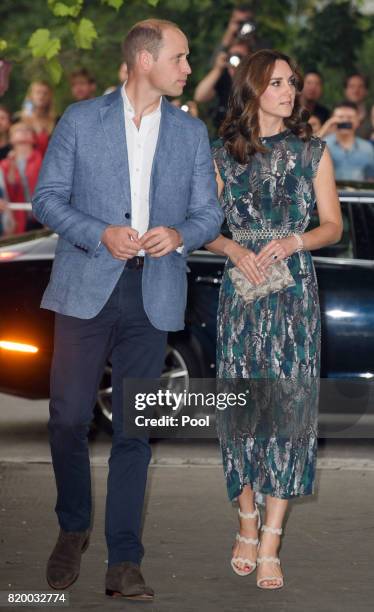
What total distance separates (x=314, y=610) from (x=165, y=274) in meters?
1.37

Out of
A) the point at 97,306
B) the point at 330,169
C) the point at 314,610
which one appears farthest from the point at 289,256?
the point at 314,610

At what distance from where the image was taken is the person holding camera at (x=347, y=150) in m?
15.8

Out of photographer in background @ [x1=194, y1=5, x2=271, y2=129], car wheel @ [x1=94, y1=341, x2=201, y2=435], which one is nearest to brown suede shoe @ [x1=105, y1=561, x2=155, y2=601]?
car wheel @ [x1=94, y1=341, x2=201, y2=435]

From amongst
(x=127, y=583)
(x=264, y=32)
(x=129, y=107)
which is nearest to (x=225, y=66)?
(x=264, y=32)

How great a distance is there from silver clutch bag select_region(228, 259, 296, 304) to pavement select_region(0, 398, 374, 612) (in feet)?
3.67

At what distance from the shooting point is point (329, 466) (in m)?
9.68

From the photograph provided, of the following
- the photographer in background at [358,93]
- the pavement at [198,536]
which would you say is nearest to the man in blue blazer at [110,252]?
the pavement at [198,536]

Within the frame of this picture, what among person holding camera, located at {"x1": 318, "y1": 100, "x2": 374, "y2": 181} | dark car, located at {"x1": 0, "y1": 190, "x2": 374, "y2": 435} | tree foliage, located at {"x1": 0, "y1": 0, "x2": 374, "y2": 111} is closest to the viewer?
dark car, located at {"x1": 0, "y1": 190, "x2": 374, "y2": 435}

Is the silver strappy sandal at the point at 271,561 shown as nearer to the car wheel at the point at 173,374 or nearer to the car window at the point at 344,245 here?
the car wheel at the point at 173,374

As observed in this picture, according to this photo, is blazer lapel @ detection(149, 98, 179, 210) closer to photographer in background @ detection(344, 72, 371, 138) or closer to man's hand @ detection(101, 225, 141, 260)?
man's hand @ detection(101, 225, 141, 260)

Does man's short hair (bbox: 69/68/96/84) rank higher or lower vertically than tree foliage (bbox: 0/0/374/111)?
lower

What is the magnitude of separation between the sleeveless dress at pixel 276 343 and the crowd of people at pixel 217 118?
737 centimetres

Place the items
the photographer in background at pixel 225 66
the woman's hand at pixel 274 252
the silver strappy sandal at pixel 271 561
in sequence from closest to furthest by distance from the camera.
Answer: the silver strappy sandal at pixel 271 561
the woman's hand at pixel 274 252
the photographer in background at pixel 225 66

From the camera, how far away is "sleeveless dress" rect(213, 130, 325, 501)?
22.6 ft
